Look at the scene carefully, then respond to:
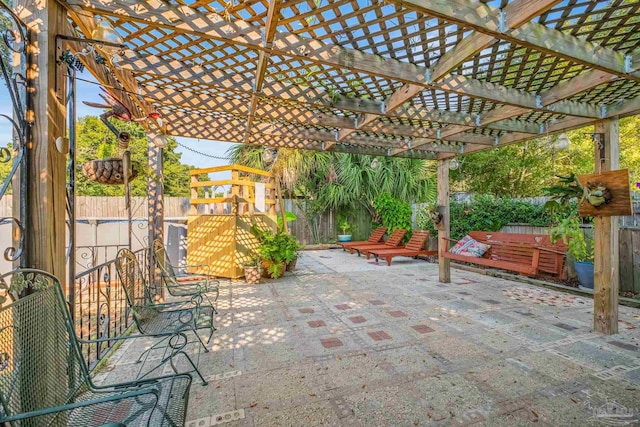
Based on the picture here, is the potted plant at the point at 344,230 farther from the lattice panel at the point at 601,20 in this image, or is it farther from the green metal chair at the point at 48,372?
the green metal chair at the point at 48,372

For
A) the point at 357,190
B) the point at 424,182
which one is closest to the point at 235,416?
the point at 357,190

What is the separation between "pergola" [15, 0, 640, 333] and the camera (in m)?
1.64

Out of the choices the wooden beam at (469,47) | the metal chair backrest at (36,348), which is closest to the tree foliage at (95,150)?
the wooden beam at (469,47)

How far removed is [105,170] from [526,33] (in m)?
3.23

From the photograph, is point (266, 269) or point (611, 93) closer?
point (611, 93)

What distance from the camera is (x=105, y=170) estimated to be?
2467mm

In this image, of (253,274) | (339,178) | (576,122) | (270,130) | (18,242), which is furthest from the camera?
(339,178)

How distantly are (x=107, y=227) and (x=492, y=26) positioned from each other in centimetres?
724

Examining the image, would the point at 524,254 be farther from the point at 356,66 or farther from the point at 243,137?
the point at 243,137

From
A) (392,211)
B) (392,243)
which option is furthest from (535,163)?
(392,243)

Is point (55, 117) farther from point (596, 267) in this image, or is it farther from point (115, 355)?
point (596, 267)

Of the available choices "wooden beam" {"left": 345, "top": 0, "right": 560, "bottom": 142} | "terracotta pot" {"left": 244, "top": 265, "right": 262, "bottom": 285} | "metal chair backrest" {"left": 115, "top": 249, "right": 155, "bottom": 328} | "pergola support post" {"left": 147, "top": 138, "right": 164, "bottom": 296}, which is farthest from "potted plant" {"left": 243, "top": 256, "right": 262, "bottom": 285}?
"wooden beam" {"left": 345, "top": 0, "right": 560, "bottom": 142}

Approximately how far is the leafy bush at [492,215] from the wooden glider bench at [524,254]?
2.85ft

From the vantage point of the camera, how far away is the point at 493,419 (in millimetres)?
1764
